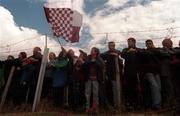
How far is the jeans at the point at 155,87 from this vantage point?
38.4 ft

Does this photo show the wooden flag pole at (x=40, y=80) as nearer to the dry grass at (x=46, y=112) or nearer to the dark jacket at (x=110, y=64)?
the dry grass at (x=46, y=112)

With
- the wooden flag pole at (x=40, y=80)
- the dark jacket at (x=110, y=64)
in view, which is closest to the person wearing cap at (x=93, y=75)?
the dark jacket at (x=110, y=64)

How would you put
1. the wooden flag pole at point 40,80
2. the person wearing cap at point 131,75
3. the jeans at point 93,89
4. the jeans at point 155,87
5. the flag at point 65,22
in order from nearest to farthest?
1. the jeans at point 155,87
2. the person wearing cap at point 131,75
3. the jeans at point 93,89
4. the wooden flag pole at point 40,80
5. the flag at point 65,22

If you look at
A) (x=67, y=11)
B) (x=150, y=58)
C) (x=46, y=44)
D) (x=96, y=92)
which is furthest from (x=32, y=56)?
(x=150, y=58)

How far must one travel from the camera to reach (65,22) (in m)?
14.0

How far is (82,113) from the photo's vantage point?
40.0ft

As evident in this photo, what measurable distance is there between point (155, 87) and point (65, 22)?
407 centimetres

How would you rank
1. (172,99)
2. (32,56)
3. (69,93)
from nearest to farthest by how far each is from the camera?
(172,99) < (69,93) < (32,56)

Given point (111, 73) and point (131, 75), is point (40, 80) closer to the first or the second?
point (111, 73)

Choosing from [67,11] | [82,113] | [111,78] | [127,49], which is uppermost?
[67,11]

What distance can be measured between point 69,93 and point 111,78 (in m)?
1.59

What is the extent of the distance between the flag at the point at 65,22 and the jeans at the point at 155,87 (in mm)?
3270

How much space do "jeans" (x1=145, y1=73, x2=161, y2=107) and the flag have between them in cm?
327

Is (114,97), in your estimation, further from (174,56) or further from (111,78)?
(174,56)
